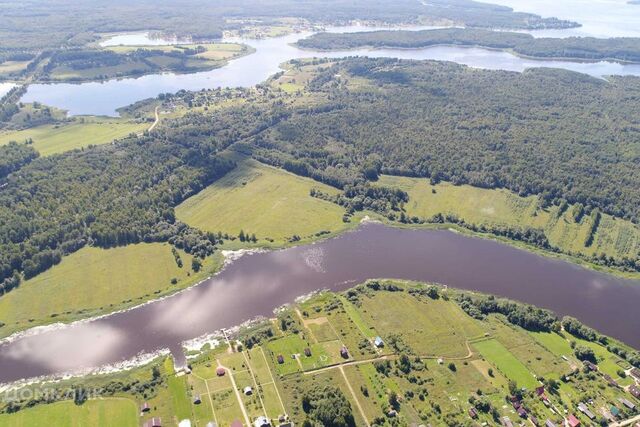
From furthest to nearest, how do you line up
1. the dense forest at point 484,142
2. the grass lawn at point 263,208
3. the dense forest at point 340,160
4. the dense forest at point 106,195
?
the dense forest at point 484,142
the grass lawn at point 263,208
the dense forest at point 340,160
the dense forest at point 106,195

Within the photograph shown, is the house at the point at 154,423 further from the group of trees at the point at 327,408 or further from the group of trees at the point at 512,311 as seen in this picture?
the group of trees at the point at 512,311

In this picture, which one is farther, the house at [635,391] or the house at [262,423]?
the house at [635,391]

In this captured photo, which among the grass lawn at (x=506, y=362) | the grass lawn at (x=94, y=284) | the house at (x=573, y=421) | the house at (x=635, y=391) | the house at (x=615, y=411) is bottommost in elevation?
the grass lawn at (x=94, y=284)

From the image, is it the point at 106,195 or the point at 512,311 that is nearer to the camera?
the point at 512,311

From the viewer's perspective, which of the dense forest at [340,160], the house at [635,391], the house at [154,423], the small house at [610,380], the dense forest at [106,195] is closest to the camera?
the house at [154,423]

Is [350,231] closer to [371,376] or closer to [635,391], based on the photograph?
[371,376]

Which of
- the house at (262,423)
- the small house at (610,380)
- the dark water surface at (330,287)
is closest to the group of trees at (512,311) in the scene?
the dark water surface at (330,287)

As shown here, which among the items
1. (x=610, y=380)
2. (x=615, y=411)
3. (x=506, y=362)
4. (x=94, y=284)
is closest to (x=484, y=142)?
(x=506, y=362)
